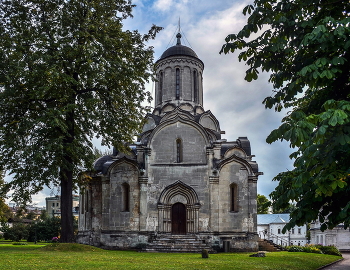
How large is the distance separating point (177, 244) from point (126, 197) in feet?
17.0

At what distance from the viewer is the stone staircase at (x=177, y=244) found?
22641 millimetres

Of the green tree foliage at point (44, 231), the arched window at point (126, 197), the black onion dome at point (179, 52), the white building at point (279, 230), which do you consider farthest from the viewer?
the white building at point (279, 230)

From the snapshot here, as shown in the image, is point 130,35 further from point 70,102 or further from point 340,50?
point 340,50

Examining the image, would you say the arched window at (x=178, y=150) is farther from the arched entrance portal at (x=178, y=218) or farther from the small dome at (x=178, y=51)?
the small dome at (x=178, y=51)

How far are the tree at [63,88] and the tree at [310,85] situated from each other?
11665 mm

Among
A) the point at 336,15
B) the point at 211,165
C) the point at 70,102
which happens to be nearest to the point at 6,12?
the point at 70,102

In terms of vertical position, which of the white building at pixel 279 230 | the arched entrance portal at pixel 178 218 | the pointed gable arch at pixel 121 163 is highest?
the pointed gable arch at pixel 121 163

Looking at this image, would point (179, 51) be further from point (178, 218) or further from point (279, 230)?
point (279, 230)

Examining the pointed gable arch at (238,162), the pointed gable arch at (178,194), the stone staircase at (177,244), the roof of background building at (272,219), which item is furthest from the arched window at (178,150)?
the roof of background building at (272,219)

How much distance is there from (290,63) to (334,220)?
423cm

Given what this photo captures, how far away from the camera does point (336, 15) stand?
893cm

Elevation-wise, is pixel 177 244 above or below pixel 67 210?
below

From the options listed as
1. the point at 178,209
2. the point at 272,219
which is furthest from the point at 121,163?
the point at 272,219

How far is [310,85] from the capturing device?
8.12 metres
